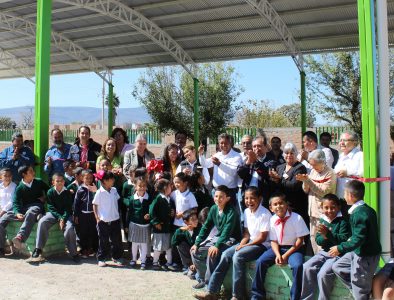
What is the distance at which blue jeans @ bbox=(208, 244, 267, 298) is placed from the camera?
488cm

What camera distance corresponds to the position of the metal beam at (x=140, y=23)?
511 inches

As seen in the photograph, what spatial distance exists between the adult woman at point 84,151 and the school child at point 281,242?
11.7 feet

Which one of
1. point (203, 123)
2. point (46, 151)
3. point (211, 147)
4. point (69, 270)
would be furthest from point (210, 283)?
point (203, 123)

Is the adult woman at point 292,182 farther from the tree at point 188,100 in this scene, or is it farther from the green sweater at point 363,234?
the tree at point 188,100

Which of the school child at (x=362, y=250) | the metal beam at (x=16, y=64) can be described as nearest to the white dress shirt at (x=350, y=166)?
the school child at (x=362, y=250)

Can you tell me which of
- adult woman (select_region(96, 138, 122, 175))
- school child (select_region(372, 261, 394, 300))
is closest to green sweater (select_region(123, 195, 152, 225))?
adult woman (select_region(96, 138, 122, 175))

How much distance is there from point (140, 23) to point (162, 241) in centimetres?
945

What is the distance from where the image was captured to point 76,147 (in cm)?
759

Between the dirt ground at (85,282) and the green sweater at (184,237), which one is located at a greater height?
the green sweater at (184,237)

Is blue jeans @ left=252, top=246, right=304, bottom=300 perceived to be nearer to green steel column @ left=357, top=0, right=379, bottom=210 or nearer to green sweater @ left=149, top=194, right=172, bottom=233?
green steel column @ left=357, top=0, right=379, bottom=210

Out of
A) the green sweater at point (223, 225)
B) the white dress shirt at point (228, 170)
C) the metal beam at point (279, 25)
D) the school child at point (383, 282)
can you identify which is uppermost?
the metal beam at point (279, 25)

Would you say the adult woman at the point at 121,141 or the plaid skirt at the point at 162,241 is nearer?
the plaid skirt at the point at 162,241

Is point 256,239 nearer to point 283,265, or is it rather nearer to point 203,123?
point 283,265

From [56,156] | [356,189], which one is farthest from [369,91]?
[56,156]
